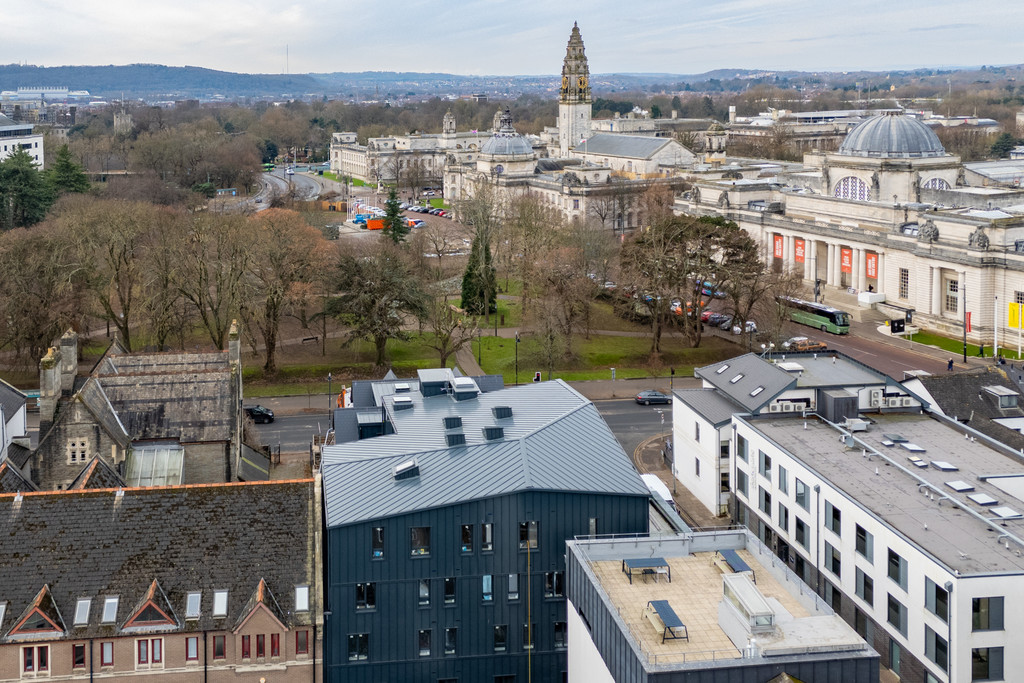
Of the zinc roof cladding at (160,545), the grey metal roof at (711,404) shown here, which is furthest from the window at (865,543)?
the zinc roof cladding at (160,545)

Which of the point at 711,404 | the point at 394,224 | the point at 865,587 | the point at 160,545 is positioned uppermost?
the point at 394,224

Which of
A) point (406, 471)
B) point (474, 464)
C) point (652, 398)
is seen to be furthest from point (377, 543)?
point (652, 398)

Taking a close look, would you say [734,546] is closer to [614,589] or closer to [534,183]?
[614,589]

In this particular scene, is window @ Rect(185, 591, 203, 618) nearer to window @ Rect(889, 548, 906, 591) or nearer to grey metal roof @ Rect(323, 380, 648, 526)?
grey metal roof @ Rect(323, 380, 648, 526)

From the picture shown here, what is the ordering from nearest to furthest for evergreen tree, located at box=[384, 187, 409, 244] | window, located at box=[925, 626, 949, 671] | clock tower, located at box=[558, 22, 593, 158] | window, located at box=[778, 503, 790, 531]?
window, located at box=[925, 626, 949, 671], window, located at box=[778, 503, 790, 531], evergreen tree, located at box=[384, 187, 409, 244], clock tower, located at box=[558, 22, 593, 158]

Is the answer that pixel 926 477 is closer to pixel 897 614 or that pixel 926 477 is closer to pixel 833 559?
pixel 833 559

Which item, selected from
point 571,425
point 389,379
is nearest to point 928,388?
point 571,425

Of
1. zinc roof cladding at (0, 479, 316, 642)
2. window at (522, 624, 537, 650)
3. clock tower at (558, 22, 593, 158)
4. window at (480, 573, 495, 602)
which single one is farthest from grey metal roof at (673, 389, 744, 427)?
clock tower at (558, 22, 593, 158)
